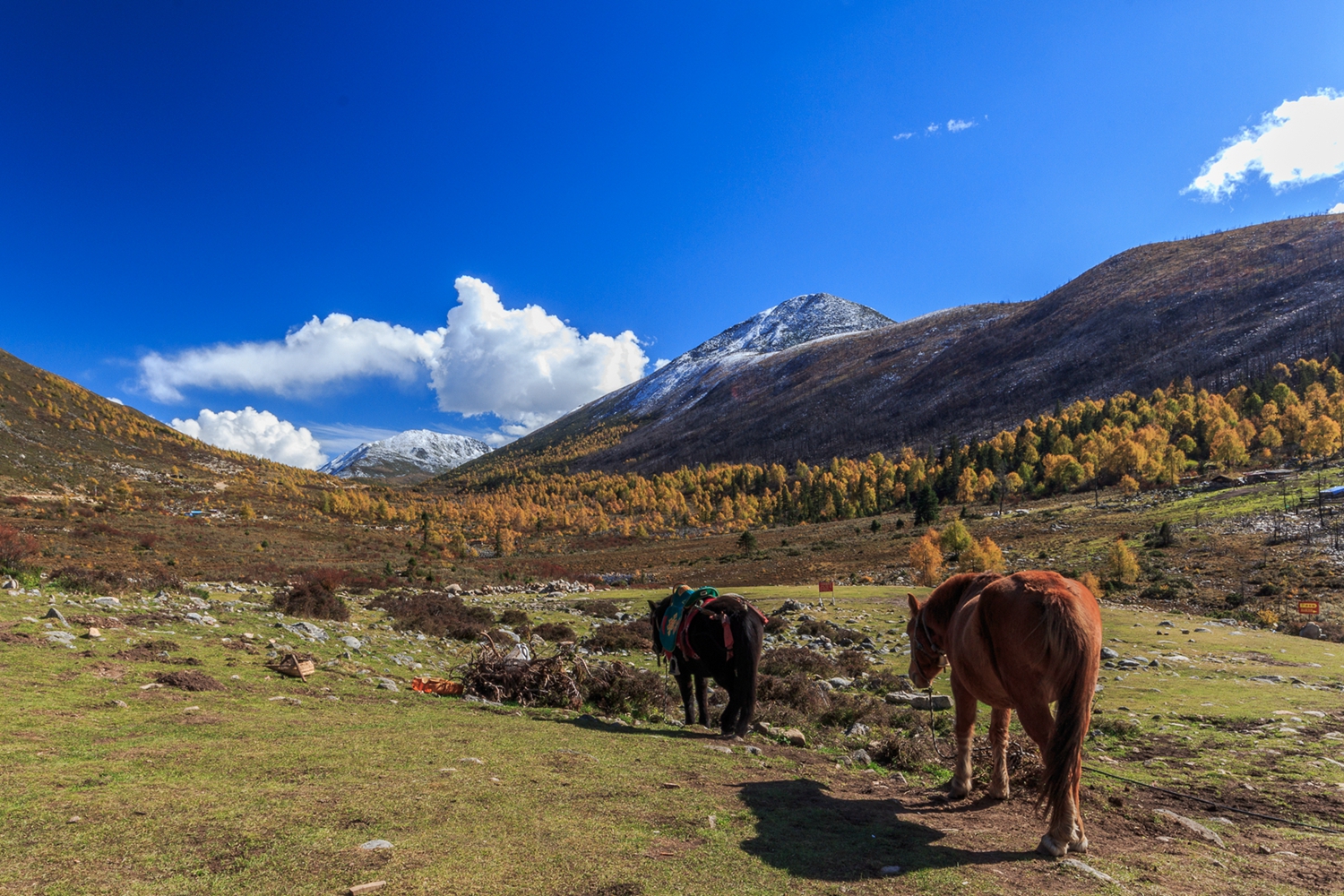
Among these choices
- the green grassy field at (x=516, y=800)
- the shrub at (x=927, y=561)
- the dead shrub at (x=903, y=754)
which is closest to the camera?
the green grassy field at (x=516, y=800)

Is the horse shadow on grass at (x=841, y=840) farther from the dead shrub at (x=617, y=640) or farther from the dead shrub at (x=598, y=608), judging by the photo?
the dead shrub at (x=598, y=608)

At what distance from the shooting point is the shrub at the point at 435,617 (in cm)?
1509

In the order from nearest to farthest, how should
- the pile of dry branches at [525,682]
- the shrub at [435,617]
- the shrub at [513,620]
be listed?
the pile of dry branches at [525,682] < the shrub at [435,617] < the shrub at [513,620]

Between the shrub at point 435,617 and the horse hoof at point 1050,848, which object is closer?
the horse hoof at point 1050,848

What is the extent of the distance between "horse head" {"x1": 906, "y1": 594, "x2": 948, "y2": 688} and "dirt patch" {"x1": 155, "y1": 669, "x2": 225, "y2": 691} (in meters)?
8.88

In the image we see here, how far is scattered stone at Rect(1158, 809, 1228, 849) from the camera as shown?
4.58 metres

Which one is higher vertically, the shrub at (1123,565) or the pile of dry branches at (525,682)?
the pile of dry branches at (525,682)

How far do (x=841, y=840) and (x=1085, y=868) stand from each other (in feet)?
5.59

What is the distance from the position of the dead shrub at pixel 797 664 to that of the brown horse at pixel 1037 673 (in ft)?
23.9

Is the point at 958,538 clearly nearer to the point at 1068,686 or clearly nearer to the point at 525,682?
the point at 525,682

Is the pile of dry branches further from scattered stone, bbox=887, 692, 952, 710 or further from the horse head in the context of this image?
scattered stone, bbox=887, 692, 952, 710

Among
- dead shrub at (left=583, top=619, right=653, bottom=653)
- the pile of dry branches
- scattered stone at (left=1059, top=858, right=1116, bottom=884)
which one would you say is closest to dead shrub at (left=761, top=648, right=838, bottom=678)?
dead shrub at (left=583, top=619, right=653, bottom=653)

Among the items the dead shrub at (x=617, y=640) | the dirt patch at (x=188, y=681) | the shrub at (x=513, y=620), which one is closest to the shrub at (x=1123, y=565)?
the dead shrub at (x=617, y=640)

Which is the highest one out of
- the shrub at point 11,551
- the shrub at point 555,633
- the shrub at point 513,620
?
the shrub at point 11,551
